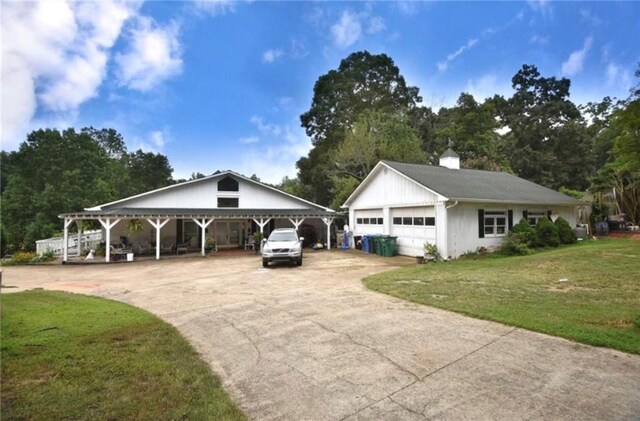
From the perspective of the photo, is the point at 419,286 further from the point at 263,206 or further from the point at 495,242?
the point at 263,206

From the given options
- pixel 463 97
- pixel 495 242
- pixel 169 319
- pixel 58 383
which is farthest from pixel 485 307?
pixel 463 97

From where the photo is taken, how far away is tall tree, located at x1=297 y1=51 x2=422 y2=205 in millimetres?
40906

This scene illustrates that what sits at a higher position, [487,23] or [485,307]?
[487,23]

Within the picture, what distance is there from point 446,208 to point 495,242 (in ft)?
13.3

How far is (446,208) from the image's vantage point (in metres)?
15.1

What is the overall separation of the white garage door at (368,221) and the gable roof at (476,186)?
3.26 meters

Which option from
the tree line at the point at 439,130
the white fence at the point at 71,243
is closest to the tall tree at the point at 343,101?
the tree line at the point at 439,130

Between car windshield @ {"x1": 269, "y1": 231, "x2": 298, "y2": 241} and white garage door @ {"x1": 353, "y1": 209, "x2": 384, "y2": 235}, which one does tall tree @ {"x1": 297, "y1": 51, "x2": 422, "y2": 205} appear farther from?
car windshield @ {"x1": 269, "y1": 231, "x2": 298, "y2": 241}

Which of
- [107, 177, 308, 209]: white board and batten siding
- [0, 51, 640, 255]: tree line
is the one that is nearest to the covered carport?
[107, 177, 308, 209]: white board and batten siding

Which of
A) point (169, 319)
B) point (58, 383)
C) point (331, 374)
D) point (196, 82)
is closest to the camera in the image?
point (58, 383)

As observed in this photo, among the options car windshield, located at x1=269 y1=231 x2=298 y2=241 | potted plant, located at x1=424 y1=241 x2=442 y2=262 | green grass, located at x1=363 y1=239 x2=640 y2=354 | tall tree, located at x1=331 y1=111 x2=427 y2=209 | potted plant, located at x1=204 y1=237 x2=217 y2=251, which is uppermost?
tall tree, located at x1=331 y1=111 x2=427 y2=209

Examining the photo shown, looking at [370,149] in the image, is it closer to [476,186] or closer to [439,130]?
[439,130]

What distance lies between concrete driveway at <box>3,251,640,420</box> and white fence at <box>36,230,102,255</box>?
1586 cm

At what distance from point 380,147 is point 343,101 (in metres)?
14.6
